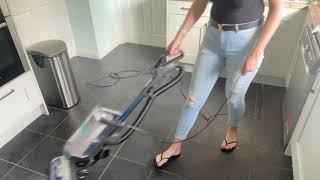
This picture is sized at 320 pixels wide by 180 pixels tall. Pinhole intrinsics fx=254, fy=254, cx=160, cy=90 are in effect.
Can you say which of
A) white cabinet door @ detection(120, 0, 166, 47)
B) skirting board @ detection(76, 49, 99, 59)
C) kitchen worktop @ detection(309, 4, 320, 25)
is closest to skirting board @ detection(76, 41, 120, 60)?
skirting board @ detection(76, 49, 99, 59)

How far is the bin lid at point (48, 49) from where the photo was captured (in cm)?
190

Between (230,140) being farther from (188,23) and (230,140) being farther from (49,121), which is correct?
(49,121)

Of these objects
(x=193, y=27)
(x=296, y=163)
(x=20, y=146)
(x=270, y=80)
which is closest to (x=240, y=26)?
(x=296, y=163)

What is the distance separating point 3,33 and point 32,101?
0.52m

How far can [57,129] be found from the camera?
74.7 inches

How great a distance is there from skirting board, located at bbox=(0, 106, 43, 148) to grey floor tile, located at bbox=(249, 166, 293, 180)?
5.30ft

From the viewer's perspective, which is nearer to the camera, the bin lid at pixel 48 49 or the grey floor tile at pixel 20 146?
the grey floor tile at pixel 20 146

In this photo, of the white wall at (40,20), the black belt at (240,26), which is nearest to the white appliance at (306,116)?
the black belt at (240,26)

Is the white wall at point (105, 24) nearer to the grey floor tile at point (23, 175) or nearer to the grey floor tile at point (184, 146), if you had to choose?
the grey floor tile at point (184, 146)

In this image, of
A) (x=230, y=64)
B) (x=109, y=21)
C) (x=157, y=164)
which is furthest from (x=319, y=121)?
(x=109, y=21)

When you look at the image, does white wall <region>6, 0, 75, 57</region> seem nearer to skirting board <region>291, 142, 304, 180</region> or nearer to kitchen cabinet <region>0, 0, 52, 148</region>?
kitchen cabinet <region>0, 0, 52, 148</region>

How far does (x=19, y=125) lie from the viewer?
6.10 feet

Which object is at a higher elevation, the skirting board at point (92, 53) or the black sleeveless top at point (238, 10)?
the black sleeveless top at point (238, 10)

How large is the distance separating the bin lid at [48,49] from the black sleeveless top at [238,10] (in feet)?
4.19
